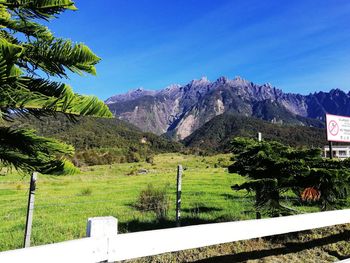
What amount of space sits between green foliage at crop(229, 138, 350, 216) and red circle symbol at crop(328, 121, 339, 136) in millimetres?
2729

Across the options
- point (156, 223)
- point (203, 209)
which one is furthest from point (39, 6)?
point (203, 209)

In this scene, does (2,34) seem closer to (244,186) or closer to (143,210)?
(244,186)

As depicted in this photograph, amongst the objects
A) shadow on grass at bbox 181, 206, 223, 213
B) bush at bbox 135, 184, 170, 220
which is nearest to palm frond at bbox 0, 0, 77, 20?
bush at bbox 135, 184, 170, 220

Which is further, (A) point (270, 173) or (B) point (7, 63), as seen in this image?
(A) point (270, 173)

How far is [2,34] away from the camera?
3.06 m

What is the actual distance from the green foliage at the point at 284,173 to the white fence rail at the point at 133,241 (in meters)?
2.63

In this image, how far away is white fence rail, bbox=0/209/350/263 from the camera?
2.34 metres

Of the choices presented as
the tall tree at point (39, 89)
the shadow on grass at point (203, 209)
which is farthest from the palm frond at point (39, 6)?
the shadow on grass at point (203, 209)

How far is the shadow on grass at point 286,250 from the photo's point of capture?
5685 millimetres

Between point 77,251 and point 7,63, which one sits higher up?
point 7,63

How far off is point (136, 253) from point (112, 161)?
219 ft

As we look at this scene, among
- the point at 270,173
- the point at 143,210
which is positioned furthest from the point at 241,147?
the point at 143,210

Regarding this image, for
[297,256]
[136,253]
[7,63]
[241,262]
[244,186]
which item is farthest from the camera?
[244,186]

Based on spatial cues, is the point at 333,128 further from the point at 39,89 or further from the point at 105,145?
the point at 105,145
